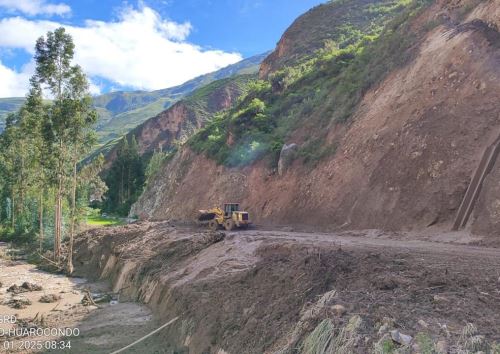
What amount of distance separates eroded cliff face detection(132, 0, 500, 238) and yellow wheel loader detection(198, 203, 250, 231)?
304 centimetres

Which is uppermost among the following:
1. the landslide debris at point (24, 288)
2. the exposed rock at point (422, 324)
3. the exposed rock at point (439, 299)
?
the exposed rock at point (439, 299)

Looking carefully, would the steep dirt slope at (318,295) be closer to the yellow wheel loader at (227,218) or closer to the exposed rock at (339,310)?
the exposed rock at (339,310)

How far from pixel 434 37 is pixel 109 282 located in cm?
2394

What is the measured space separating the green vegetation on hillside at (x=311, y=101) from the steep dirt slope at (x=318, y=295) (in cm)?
1345

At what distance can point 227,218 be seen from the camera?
80.6 feet

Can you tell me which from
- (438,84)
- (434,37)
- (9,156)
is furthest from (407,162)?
(9,156)

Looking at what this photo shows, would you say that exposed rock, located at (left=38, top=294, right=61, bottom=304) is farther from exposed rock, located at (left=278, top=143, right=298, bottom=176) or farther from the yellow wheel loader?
exposed rock, located at (left=278, top=143, right=298, bottom=176)

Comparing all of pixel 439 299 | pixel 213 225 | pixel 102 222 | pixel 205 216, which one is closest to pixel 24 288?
pixel 213 225

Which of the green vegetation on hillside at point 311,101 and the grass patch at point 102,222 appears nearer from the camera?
the green vegetation on hillside at point 311,101

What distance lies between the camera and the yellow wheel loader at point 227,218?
23.6 metres

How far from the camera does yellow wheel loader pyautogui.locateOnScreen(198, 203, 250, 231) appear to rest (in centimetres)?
2364

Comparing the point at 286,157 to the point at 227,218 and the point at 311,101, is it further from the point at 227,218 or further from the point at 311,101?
the point at 311,101

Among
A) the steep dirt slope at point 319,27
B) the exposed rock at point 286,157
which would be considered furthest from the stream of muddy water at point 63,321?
the steep dirt slope at point 319,27

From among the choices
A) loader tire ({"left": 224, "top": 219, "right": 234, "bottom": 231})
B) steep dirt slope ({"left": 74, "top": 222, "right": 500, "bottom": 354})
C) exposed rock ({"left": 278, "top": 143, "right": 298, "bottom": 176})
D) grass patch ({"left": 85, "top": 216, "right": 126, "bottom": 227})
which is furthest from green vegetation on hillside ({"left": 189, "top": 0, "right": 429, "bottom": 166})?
grass patch ({"left": 85, "top": 216, "right": 126, "bottom": 227})
